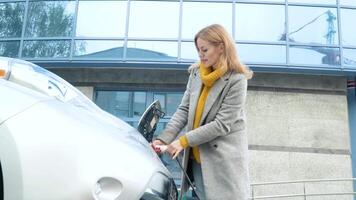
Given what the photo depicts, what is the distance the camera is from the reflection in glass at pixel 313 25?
10.2m

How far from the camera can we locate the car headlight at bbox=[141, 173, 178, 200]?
1.82 metres

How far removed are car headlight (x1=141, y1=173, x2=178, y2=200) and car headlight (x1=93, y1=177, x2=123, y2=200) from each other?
14 centimetres

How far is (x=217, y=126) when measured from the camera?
2455 millimetres

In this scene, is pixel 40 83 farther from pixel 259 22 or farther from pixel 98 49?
pixel 259 22

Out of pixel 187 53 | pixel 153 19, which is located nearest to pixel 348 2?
pixel 187 53

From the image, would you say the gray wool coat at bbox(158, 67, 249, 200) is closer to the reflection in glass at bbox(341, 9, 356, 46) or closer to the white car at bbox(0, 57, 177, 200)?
the white car at bbox(0, 57, 177, 200)

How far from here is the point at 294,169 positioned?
1002 centimetres

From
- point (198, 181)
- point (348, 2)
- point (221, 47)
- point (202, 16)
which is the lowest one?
point (198, 181)

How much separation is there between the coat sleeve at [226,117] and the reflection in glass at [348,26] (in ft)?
28.2

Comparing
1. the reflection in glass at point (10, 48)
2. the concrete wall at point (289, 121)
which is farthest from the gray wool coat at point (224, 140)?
the reflection in glass at point (10, 48)

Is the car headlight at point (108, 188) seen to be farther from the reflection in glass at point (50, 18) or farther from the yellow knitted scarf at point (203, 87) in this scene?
the reflection in glass at point (50, 18)

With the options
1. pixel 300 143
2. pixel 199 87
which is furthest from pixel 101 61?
pixel 199 87

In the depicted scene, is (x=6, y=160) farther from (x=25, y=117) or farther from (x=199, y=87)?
(x=199, y=87)

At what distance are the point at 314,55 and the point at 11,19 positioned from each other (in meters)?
7.96
